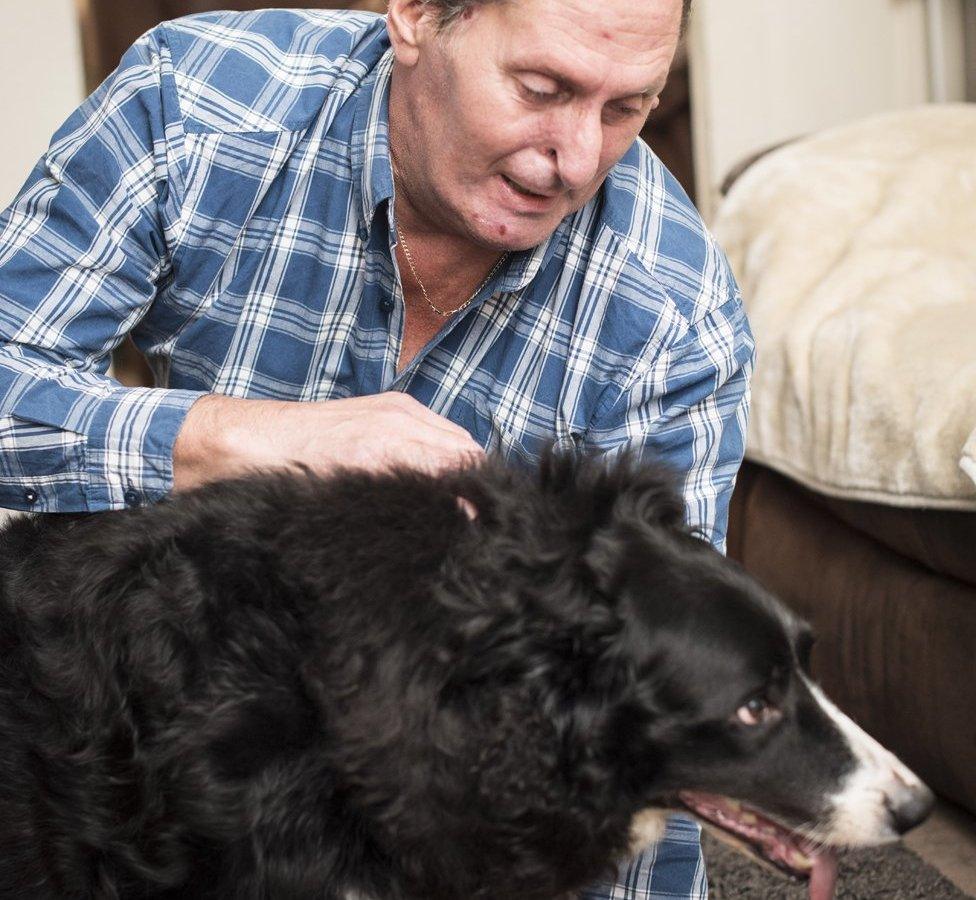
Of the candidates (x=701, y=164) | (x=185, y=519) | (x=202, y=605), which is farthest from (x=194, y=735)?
(x=701, y=164)

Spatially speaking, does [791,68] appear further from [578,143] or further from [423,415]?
[423,415]

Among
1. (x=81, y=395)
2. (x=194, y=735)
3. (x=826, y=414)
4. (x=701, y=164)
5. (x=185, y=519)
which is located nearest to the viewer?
(x=194, y=735)

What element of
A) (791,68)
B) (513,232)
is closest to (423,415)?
(513,232)

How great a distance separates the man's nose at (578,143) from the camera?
Result: 1.53 metres

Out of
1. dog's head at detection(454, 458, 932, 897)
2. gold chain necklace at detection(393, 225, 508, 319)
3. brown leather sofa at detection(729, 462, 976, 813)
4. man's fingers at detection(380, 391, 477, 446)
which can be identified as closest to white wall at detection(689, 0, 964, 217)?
brown leather sofa at detection(729, 462, 976, 813)

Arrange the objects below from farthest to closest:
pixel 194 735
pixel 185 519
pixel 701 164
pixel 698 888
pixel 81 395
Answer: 1. pixel 701 164
2. pixel 698 888
3. pixel 81 395
4. pixel 185 519
5. pixel 194 735

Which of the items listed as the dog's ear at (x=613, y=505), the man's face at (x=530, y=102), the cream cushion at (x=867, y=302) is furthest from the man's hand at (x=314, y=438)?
the cream cushion at (x=867, y=302)

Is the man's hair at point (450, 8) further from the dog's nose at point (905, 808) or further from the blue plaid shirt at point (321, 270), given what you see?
the dog's nose at point (905, 808)

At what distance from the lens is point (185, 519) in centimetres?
125

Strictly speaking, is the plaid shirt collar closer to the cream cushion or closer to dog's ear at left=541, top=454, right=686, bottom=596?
dog's ear at left=541, top=454, right=686, bottom=596

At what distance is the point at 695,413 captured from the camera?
175 cm

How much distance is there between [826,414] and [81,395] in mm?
1340

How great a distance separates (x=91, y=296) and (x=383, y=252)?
39 centimetres

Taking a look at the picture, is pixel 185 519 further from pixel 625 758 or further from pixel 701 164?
pixel 701 164
